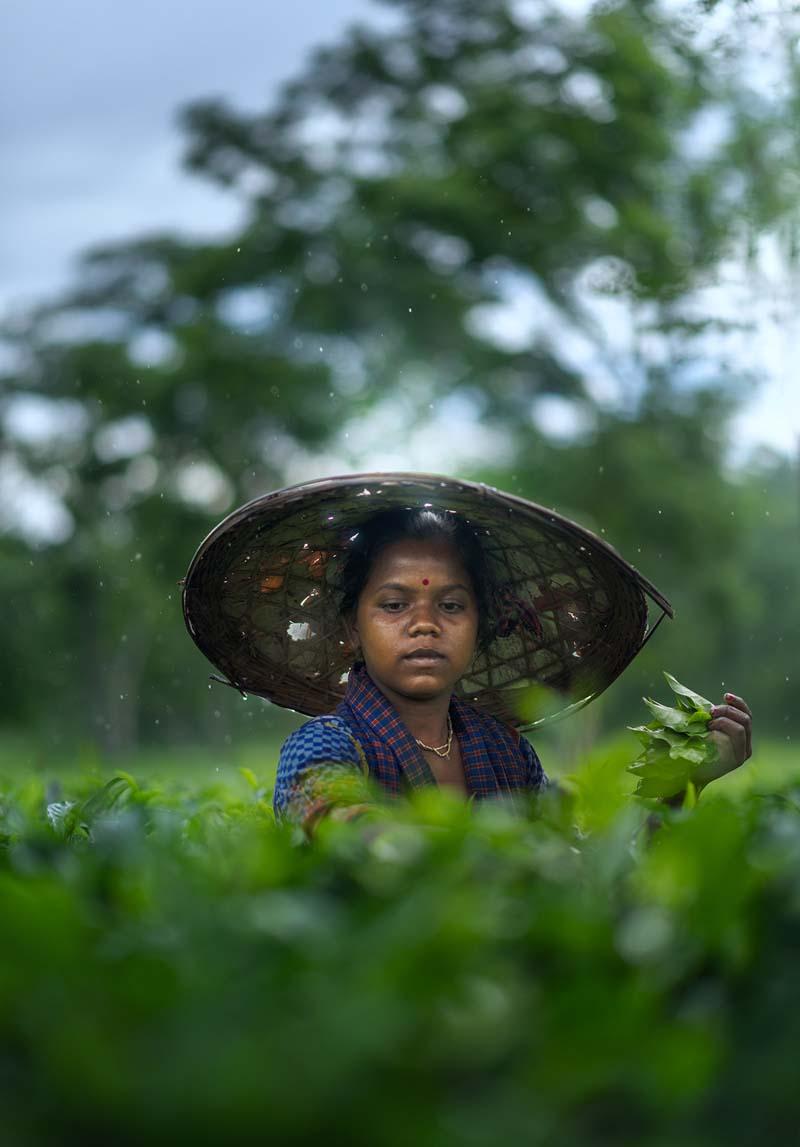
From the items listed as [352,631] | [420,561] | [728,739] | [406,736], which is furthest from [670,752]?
[352,631]

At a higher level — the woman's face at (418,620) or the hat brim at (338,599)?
the hat brim at (338,599)

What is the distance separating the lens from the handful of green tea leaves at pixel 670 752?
215 cm

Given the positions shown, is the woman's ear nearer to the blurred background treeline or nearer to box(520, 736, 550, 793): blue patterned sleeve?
box(520, 736, 550, 793): blue patterned sleeve

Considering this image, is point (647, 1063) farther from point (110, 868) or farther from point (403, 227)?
point (403, 227)

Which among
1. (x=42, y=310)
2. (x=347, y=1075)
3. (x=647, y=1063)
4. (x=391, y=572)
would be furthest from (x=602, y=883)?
(x=42, y=310)

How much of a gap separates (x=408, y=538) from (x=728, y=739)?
752mm

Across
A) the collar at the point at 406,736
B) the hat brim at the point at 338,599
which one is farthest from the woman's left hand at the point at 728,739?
the collar at the point at 406,736

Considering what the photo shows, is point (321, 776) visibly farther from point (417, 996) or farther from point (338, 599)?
point (417, 996)

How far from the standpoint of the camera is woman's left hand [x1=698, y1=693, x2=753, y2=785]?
220cm

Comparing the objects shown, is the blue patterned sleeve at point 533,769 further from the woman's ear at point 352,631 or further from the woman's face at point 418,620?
the woman's ear at point 352,631

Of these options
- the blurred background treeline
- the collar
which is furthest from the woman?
the blurred background treeline

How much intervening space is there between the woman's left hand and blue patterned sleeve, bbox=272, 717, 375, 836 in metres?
0.61

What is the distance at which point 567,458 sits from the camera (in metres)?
19.8

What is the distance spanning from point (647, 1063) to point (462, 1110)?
0.12 m
